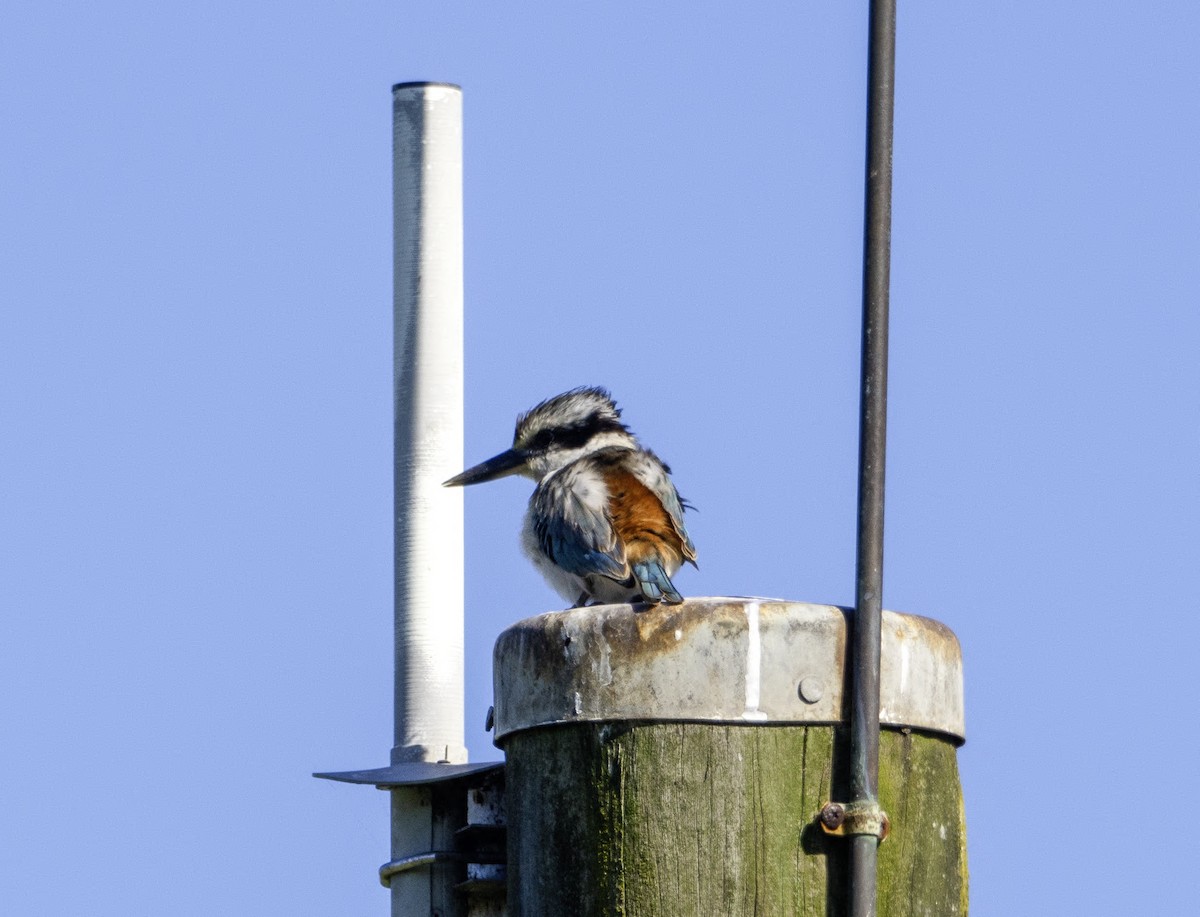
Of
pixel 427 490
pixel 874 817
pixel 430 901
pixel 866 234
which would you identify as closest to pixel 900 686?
pixel 874 817

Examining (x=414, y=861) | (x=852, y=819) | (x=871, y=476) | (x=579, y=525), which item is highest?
(x=871, y=476)

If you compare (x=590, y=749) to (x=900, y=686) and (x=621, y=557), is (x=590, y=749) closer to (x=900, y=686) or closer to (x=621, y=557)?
(x=900, y=686)

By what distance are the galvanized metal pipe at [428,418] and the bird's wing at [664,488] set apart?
2.38ft

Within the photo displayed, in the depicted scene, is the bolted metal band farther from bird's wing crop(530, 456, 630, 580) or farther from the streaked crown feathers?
the streaked crown feathers

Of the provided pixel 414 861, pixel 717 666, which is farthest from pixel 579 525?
pixel 717 666

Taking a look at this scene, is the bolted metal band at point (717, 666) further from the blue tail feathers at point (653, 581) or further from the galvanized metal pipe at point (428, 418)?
the galvanized metal pipe at point (428, 418)

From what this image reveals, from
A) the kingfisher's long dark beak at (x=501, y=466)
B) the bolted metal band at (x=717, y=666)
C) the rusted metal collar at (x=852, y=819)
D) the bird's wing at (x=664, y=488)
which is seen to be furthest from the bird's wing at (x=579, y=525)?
the rusted metal collar at (x=852, y=819)

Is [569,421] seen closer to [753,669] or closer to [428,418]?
[428,418]

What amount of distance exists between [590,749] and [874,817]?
0.51 metres

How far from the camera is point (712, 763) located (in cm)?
380

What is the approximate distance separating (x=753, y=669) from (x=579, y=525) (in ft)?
8.20

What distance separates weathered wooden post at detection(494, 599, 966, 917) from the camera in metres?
3.79

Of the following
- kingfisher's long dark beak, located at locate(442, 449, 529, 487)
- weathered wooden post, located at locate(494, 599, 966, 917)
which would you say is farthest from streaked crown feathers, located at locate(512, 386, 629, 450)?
weathered wooden post, located at locate(494, 599, 966, 917)

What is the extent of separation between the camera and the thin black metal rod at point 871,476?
149 inches
